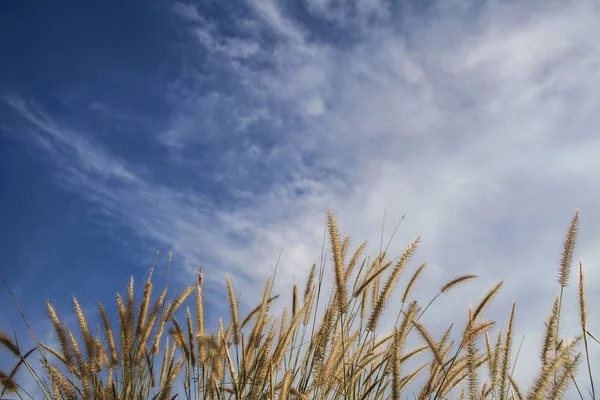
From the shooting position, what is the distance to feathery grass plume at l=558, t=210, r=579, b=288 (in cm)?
365

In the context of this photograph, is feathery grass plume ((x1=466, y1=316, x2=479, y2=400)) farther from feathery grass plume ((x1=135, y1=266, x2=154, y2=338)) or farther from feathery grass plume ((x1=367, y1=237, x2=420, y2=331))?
feathery grass plume ((x1=135, y1=266, x2=154, y2=338))

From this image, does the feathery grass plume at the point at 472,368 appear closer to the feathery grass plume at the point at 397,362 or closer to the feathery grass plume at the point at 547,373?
the feathery grass plume at the point at 397,362

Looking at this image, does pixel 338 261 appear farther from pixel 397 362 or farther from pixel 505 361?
pixel 505 361

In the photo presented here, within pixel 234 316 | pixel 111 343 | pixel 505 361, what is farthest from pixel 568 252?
pixel 111 343

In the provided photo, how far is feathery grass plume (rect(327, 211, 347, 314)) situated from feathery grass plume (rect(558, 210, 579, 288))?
1.45m

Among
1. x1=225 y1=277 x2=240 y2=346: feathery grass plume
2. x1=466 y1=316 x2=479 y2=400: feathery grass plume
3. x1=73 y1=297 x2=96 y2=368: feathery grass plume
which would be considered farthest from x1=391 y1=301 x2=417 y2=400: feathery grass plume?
x1=73 y1=297 x2=96 y2=368: feathery grass plume

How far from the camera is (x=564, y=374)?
8.21 ft

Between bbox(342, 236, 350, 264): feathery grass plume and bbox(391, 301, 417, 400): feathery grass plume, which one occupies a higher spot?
bbox(342, 236, 350, 264): feathery grass plume

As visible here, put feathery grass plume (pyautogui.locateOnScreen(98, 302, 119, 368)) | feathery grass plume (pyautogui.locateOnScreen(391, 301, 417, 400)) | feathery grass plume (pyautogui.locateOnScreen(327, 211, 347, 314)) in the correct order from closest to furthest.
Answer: feathery grass plume (pyautogui.locateOnScreen(391, 301, 417, 400)) → feathery grass plume (pyautogui.locateOnScreen(327, 211, 347, 314)) → feathery grass plume (pyautogui.locateOnScreen(98, 302, 119, 368))

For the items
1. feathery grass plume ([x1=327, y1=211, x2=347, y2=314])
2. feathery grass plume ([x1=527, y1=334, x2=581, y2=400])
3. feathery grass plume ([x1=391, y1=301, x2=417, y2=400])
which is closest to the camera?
feathery grass plume ([x1=527, y1=334, x2=581, y2=400])

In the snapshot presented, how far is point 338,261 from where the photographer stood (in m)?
3.56

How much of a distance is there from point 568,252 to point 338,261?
1.53 meters

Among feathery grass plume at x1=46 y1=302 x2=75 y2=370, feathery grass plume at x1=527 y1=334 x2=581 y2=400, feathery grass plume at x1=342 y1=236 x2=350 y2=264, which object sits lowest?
feathery grass plume at x1=527 y1=334 x2=581 y2=400

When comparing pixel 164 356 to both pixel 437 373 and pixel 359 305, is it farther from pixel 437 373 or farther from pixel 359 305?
pixel 437 373
